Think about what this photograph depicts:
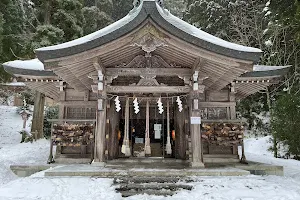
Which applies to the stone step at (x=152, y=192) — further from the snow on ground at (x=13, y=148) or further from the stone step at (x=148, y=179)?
the snow on ground at (x=13, y=148)

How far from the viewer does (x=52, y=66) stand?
25.9 ft

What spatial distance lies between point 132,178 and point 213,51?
4281 mm

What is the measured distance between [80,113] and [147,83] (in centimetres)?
365

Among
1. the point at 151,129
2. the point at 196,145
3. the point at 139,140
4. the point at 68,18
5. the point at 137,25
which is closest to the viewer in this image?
the point at 137,25

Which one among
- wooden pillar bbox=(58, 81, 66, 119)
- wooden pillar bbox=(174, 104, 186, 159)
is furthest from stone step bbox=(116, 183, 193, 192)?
wooden pillar bbox=(58, 81, 66, 119)

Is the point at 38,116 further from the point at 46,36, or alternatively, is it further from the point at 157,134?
the point at 157,134

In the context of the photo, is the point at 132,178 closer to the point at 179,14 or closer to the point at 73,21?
the point at 73,21

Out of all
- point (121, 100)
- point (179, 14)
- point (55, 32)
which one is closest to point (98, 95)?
point (121, 100)

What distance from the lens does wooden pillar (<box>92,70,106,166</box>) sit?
27.7 ft

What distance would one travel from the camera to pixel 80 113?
36.0 ft

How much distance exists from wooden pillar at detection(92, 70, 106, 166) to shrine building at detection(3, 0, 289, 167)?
0.10ft

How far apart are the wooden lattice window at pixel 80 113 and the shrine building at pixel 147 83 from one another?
Result: 0.13ft

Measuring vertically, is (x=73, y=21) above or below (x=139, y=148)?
above

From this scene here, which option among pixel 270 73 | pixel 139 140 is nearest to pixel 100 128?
pixel 139 140
